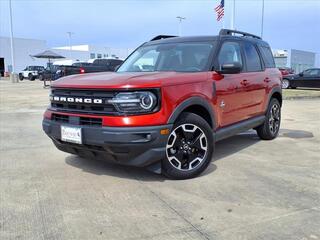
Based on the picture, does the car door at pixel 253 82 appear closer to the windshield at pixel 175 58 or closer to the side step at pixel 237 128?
the side step at pixel 237 128

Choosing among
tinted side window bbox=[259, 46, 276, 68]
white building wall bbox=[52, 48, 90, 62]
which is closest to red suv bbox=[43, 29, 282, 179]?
tinted side window bbox=[259, 46, 276, 68]

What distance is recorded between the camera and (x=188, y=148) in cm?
472

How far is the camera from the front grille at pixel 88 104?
167 inches

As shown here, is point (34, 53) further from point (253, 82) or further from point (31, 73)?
point (253, 82)

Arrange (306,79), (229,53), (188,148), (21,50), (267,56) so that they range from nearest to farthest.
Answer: (188,148)
(229,53)
(267,56)
(306,79)
(21,50)

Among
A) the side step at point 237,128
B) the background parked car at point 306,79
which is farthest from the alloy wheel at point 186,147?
the background parked car at point 306,79

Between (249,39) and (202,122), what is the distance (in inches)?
103

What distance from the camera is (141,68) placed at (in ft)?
18.8

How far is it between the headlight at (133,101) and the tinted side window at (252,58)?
2.67 metres

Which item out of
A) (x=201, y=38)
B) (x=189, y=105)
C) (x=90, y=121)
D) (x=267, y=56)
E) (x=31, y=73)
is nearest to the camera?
(x=90, y=121)

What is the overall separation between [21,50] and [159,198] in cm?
6754

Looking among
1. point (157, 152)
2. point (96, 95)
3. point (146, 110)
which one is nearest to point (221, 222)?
point (157, 152)

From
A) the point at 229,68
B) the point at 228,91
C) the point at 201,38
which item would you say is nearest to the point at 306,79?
the point at 201,38

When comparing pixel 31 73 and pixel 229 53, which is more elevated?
Result: pixel 229 53
